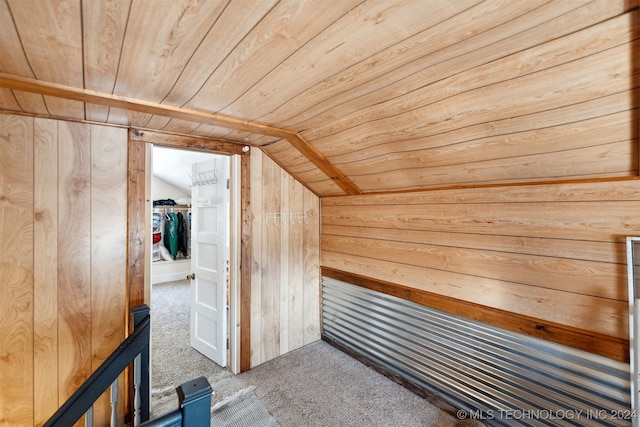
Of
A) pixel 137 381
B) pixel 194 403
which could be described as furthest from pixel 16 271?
pixel 194 403

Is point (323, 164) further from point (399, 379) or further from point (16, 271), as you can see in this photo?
point (16, 271)

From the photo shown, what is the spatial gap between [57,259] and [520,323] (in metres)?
3.06

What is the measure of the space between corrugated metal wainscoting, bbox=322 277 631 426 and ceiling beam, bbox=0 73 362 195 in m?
1.29

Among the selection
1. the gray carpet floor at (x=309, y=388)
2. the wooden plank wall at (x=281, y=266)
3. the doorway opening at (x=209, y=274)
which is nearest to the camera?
the gray carpet floor at (x=309, y=388)

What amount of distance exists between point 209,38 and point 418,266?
2.11m

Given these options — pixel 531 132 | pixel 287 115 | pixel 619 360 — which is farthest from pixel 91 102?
pixel 619 360

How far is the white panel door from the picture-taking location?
2695 millimetres

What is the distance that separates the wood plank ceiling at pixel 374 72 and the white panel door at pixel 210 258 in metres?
0.96

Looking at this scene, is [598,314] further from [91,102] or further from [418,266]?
[91,102]

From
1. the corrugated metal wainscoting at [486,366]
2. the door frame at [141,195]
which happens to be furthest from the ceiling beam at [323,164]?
the corrugated metal wainscoting at [486,366]

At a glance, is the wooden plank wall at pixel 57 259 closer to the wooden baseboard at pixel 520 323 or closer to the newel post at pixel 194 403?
the newel post at pixel 194 403

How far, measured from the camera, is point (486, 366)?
1923 mm

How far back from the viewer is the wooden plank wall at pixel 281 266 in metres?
2.78

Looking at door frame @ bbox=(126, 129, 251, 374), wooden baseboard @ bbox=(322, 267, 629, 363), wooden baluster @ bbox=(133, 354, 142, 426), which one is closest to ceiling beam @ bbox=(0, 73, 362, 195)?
door frame @ bbox=(126, 129, 251, 374)
